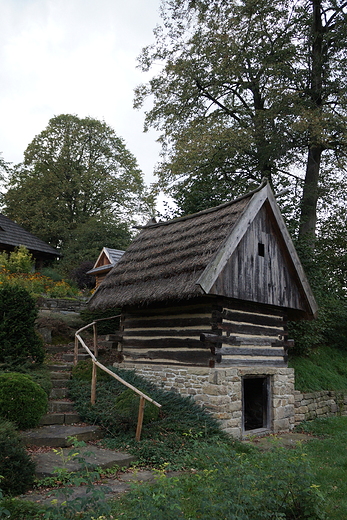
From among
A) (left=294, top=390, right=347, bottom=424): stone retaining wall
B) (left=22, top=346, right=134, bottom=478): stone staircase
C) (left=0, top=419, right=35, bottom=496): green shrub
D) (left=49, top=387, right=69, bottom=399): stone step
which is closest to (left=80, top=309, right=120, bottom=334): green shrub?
(left=22, top=346, right=134, bottom=478): stone staircase

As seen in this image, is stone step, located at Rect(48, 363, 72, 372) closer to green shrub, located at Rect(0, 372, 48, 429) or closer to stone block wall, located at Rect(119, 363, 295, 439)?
stone block wall, located at Rect(119, 363, 295, 439)

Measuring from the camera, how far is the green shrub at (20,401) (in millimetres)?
6754

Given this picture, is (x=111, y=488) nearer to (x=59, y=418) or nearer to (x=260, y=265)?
(x=59, y=418)

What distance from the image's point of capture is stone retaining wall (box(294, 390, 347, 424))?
11101 mm

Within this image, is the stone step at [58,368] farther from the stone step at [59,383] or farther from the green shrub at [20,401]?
the green shrub at [20,401]

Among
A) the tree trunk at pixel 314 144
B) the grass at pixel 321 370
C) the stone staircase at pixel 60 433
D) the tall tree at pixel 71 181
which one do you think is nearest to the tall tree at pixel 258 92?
the tree trunk at pixel 314 144

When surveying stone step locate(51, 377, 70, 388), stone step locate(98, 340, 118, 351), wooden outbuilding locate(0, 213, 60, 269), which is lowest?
stone step locate(51, 377, 70, 388)

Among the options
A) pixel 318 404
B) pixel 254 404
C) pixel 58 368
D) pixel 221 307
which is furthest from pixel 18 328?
pixel 318 404

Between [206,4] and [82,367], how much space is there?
1621 cm

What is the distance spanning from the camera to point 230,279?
9055 mm

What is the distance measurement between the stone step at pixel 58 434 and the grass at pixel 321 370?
664 cm

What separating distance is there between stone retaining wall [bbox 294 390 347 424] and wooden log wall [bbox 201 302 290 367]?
1.22 meters

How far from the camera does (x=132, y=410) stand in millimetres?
7633

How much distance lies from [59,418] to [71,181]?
90.1ft
